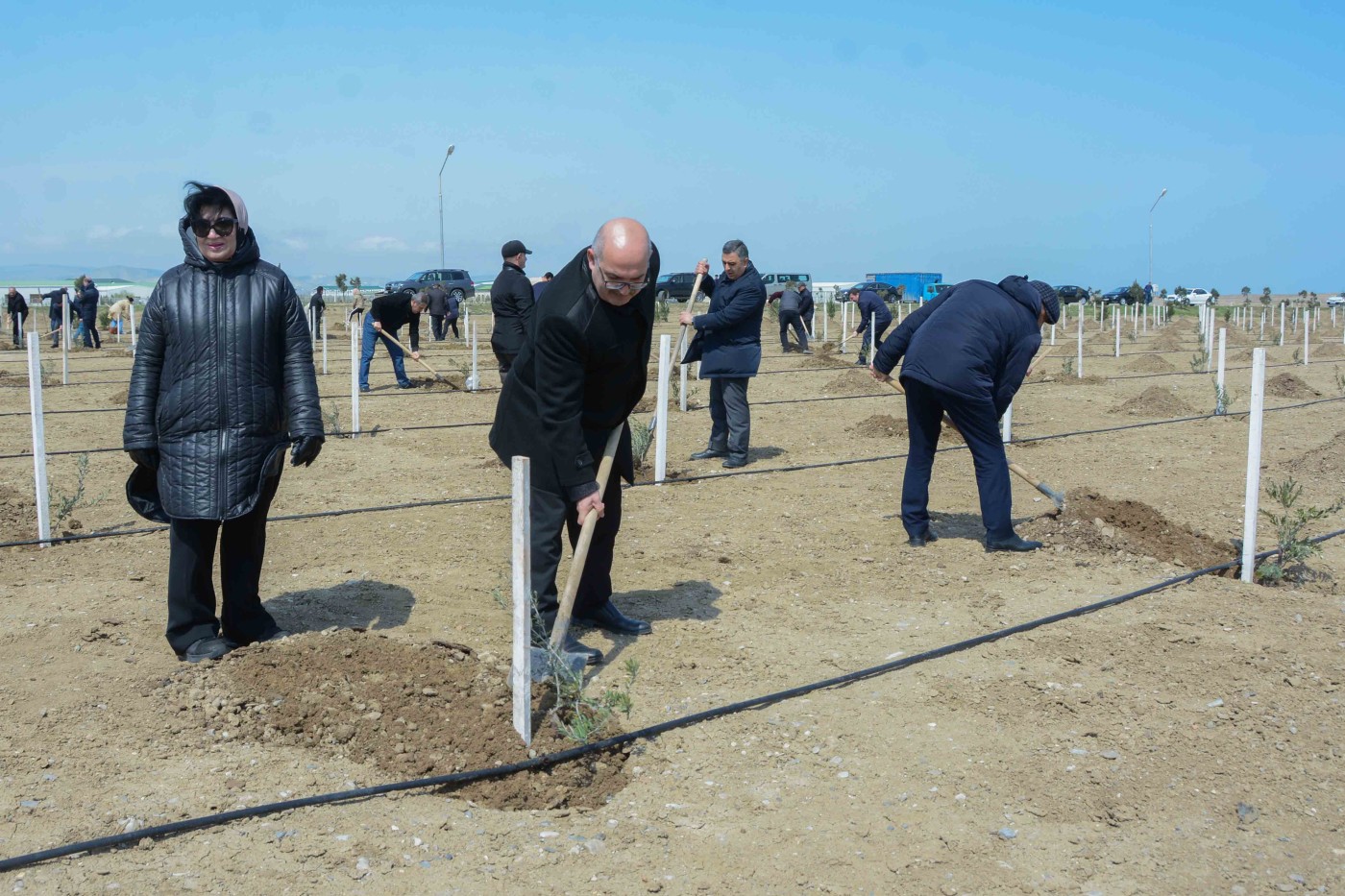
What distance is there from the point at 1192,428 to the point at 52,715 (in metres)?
9.88

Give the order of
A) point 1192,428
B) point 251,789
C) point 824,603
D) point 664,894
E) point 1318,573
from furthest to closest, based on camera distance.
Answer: point 1192,428, point 1318,573, point 824,603, point 251,789, point 664,894

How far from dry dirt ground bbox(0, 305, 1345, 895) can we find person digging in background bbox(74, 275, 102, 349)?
1673 centimetres

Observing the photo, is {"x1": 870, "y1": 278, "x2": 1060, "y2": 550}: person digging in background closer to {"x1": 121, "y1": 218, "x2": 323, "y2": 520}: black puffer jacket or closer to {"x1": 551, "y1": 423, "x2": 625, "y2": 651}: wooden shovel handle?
{"x1": 551, "y1": 423, "x2": 625, "y2": 651}: wooden shovel handle

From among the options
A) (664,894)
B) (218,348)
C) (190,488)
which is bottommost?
(664,894)

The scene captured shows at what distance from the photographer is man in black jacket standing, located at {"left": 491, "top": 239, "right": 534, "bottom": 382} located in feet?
30.7

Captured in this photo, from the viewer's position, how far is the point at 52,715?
357 cm

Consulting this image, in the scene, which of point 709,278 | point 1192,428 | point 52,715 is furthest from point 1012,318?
point 1192,428

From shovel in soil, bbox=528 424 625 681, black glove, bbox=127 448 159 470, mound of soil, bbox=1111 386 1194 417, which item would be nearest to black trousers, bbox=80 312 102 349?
mound of soil, bbox=1111 386 1194 417

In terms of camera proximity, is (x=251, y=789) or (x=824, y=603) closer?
(x=251, y=789)

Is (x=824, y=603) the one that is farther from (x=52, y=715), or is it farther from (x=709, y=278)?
(x=709, y=278)

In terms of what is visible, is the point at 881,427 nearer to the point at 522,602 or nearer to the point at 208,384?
the point at 208,384

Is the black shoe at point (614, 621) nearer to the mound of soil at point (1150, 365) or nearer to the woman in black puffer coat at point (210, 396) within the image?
the woman in black puffer coat at point (210, 396)

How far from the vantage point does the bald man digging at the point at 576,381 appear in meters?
3.73

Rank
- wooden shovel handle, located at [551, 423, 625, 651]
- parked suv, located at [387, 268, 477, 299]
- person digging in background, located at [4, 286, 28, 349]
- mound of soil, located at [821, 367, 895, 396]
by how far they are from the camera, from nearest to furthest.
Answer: wooden shovel handle, located at [551, 423, 625, 651], mound of soil, located at [821, 367, 895, 396], person digging in background, located at [4, 286, 28, 349], parked suv, located at [387, 268, 477, 299]
